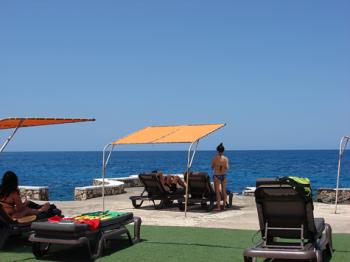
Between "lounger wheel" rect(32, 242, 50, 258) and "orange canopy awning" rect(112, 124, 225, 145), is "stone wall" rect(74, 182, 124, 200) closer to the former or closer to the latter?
"orange canopy awning" rect(112, 124, 225, 145)

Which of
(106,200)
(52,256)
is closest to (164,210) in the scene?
(106,200)

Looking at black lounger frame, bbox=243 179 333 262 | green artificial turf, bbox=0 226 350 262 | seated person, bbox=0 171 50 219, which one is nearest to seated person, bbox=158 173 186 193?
green artificial turf, bbox=0 226 350 262

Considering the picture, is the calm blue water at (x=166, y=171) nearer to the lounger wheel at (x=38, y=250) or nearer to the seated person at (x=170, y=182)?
the seated person at (x=170, y=182)

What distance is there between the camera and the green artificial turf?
23.3ft

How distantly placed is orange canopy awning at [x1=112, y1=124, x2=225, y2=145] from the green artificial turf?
2.73 metres

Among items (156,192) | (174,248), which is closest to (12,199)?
(174,248)

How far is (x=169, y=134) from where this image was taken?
40.4 feet

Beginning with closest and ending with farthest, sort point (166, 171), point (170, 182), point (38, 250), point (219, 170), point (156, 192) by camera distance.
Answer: point (38, 250)
point (219, 170)
point (156, 192)
point (170, 182)
point (166, 171)

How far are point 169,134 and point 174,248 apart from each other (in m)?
4.92

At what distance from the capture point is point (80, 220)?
7.30m

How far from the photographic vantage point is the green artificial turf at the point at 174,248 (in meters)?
7.10

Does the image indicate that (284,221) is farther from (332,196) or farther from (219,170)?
(332,196)

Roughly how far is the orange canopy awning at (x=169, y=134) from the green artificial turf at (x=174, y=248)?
273cm

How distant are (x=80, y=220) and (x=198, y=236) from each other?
7.27 feet
